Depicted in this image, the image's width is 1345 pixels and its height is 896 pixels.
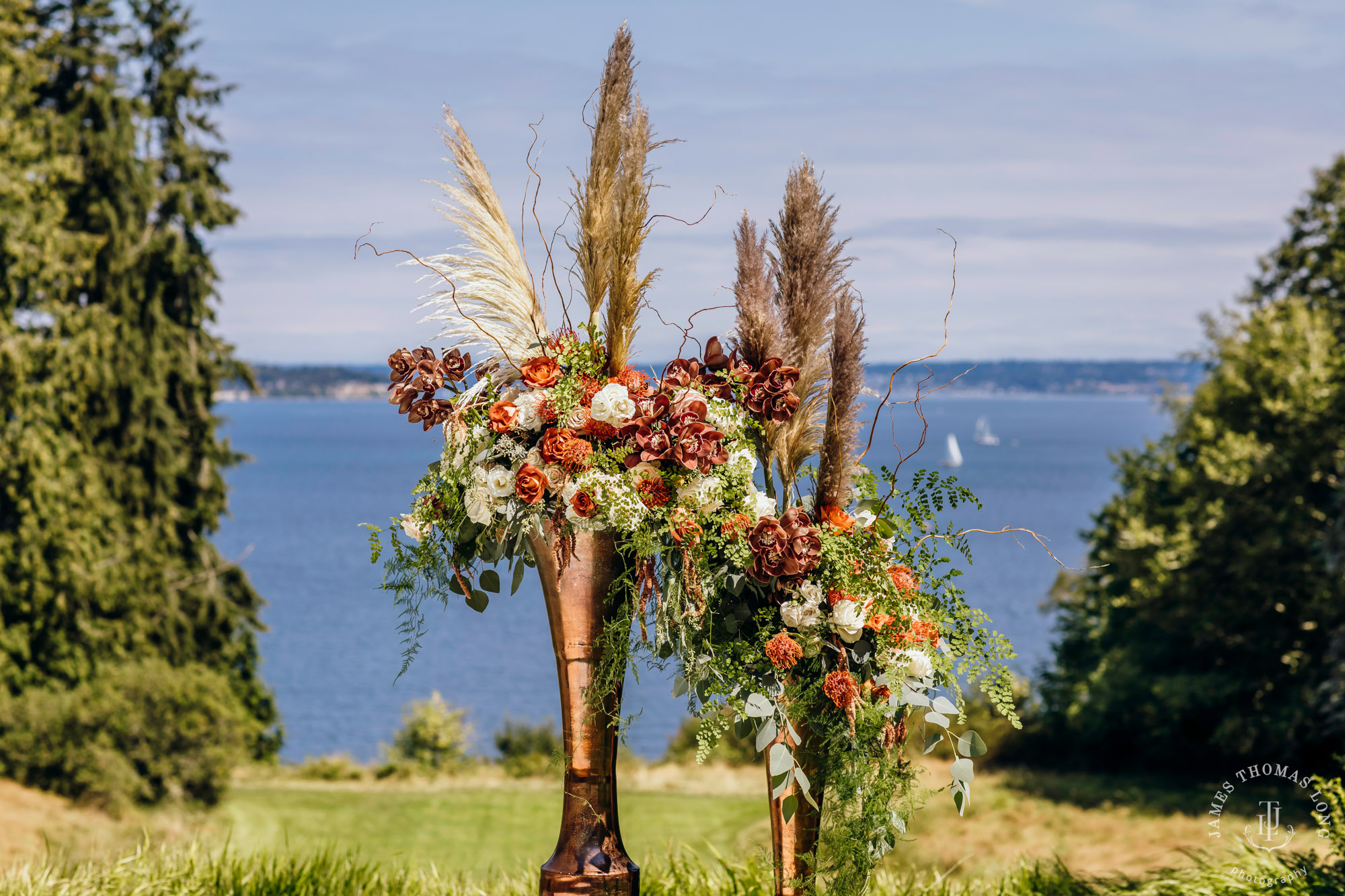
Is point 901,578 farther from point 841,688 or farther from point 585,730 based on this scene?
point 585,730

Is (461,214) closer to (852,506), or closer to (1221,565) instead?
(852,506)

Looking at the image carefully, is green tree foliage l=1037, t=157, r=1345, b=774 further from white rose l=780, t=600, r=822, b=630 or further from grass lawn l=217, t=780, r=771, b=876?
white rose l=780, t=600, r=822, b=630

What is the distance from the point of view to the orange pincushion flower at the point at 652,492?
2656 mm

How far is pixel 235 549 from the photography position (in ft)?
184

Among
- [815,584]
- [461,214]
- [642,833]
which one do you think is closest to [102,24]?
[642,833]

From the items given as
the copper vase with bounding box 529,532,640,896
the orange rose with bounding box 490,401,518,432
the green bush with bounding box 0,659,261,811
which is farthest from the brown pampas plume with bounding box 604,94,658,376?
the green bush with bounding box 0,659,261,811

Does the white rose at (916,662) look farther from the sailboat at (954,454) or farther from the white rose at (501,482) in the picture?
the sailboat at (954,454)

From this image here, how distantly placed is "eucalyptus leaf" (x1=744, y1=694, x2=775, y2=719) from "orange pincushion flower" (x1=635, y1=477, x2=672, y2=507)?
0.53 meters

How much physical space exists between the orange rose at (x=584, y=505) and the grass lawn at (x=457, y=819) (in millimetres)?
9580

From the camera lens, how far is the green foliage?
17000mm

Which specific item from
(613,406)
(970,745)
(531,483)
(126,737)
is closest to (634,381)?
(613,406)

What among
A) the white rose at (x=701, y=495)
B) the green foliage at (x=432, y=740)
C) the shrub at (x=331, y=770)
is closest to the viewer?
the white rose at (x=701, y=495)

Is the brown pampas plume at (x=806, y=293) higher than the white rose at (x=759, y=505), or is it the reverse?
the brown pampas plume at (x=806, y=293)

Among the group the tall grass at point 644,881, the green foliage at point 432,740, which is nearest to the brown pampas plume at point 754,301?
the tall grass at point 644,881
